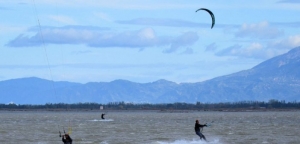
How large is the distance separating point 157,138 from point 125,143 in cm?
581

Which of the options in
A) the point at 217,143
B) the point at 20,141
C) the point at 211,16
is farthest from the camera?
the point at 20,141

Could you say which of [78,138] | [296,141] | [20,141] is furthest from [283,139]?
[20,141]

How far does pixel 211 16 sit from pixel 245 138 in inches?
629

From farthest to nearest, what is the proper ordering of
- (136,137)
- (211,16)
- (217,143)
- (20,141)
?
(136,137) < (20,141) < (217,143) < (211,16)

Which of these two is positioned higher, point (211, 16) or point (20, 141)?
point (211, 16)

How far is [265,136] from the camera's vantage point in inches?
2598

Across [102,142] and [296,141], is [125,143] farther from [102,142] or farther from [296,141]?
[296,141]

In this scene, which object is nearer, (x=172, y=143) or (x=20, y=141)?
(x=172, y=143)

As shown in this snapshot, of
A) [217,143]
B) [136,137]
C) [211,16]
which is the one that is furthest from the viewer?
[136,137]

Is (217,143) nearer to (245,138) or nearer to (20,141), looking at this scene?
(245,138)

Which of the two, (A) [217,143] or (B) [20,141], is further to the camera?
(B) [20,141]

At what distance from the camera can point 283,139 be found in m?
61.8

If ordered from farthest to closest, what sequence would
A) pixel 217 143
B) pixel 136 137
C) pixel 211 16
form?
pixel 136 137 < pixel 217 143 < pixel 211 16

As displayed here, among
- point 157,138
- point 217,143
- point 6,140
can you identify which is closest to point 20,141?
point 6,140
